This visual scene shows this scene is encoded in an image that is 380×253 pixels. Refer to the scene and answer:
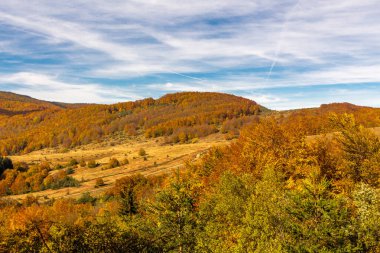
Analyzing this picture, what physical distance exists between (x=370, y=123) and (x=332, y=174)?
352ft

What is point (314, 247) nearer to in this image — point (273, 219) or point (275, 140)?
point (273, 219)

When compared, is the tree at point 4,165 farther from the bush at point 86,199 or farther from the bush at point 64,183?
the bush at point 86,199

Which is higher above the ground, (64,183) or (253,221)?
(253,221)

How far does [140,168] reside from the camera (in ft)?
469

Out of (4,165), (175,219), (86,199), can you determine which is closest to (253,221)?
(175,219)

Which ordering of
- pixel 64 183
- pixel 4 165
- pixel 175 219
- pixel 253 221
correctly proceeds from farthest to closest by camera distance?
pixel 4 165, pixel 64 183, pixel 175 219, pixel 253 221

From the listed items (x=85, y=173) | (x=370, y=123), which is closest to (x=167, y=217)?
(x=85, y=173)

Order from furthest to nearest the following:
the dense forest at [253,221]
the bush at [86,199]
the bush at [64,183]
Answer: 1. the bush at [64,183]
2. the bush at [86,199]
3. the dense forest at [253,221]

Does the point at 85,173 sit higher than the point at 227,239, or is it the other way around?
the point at 227,239

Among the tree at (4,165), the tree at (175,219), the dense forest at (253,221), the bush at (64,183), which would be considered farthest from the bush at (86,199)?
the tree at (4,165)

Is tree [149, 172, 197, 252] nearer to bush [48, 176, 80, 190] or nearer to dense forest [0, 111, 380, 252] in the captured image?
dense forest [0, 111, 380, 252]

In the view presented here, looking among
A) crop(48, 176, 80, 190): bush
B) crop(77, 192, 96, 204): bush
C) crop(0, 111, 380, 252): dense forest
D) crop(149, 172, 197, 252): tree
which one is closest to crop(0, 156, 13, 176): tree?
crop(48, 176, 80, 190): bush

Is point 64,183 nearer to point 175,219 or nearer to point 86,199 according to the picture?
point 86,199

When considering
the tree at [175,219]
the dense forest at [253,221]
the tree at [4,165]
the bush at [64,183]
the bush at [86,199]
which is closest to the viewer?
the dense forest at [253,221]
